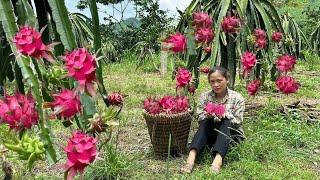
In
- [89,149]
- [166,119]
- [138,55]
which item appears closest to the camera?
[89,149]

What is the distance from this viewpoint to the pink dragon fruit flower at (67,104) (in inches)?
49.0

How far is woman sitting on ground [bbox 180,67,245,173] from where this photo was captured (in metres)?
2.94

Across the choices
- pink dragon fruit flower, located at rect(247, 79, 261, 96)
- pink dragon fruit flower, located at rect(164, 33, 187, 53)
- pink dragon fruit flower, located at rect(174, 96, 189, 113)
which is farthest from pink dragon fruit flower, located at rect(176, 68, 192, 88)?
pink dragon fruit flower, located at rect(247, 79, 261, 96)

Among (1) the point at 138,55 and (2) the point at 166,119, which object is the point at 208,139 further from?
(1) the point at 138,55

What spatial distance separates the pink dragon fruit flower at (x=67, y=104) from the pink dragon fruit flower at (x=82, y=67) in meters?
0.07

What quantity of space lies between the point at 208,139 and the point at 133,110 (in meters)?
1.28

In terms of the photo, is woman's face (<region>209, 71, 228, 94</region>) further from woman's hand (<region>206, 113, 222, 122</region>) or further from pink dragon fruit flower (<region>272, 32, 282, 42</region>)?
pink dragon fruit flower (<region>272, 32, 282, 42</region>)

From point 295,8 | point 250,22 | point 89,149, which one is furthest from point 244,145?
point 295,8

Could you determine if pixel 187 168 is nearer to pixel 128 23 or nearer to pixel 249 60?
pixel 249 60

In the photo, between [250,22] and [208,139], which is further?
[250,22]

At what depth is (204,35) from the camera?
299 cm

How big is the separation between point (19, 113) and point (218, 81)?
1.89 metres

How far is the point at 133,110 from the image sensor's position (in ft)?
14.1

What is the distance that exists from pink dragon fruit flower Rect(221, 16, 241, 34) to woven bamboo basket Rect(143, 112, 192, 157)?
59cm
